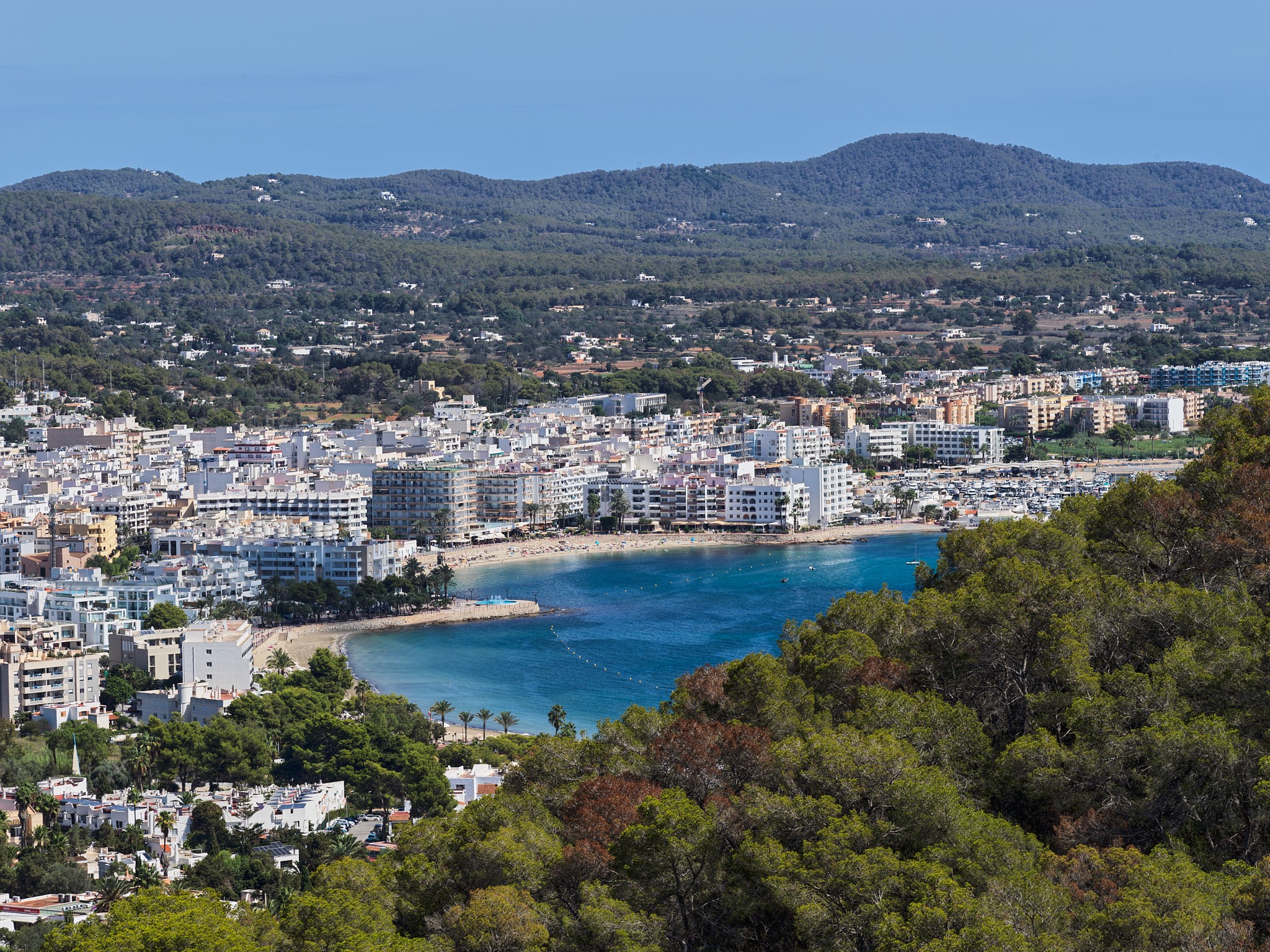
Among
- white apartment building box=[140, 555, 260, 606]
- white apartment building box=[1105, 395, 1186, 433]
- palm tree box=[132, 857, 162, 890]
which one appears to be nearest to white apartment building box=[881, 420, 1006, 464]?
white apartment building box=[1105, 395, 1186, 433]

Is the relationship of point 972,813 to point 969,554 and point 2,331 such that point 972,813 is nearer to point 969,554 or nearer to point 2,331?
point 969,554

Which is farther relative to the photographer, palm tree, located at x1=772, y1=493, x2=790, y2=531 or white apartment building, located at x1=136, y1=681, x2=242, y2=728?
palm tree, located at x1=772, y1=493, x2=790, y2=531

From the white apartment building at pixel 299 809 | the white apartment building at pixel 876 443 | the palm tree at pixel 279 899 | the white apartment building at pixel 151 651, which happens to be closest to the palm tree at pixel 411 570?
the white apartment building at pixel 151 651

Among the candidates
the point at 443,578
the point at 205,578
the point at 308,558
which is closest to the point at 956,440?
the point at 443,578

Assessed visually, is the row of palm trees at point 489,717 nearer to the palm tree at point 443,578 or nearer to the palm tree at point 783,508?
the palm tree at point 443,578

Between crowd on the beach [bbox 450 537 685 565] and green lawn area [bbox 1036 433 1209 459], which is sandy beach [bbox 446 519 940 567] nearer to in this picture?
crowd on the beach [bbox 450 537 685 565]

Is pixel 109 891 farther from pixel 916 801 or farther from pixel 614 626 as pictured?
pixel 614 626

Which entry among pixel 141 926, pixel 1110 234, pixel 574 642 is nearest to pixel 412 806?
pixel 141 926
